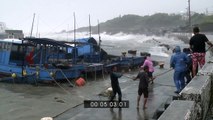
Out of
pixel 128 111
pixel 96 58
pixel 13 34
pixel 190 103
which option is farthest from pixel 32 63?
pixel 190 103

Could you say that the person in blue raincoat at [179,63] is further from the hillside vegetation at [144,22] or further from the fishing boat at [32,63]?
the hillside vegetation at [144,22]

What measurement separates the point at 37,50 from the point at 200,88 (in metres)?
17.1

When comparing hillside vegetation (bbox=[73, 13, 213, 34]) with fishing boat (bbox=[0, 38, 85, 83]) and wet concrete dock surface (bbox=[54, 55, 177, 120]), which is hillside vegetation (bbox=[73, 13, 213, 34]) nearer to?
fishing boat (bbox=[0, 38, 85, 83])

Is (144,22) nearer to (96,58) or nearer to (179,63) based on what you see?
(96,58)

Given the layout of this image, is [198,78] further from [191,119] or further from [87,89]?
[87,89]

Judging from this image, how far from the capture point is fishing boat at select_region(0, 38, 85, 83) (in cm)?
1984

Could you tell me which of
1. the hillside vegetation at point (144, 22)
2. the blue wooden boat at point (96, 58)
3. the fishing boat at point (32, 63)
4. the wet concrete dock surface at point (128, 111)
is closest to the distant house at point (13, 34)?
the fishing boat at point (32, 63)

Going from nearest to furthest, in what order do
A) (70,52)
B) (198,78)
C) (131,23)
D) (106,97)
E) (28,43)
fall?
(198,78) < (106,97) < (28,43) < (70,52) < (131,23)

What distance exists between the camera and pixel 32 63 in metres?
21.7

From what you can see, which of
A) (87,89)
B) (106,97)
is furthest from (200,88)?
(87,89)

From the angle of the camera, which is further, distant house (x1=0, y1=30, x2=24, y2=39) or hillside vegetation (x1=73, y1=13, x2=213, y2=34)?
hillside vegetation (x1=73, y1=13, x2=213, y2=34)

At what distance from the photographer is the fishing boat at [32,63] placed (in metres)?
19.8

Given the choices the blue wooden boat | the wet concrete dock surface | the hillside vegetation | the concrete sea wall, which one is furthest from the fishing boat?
the hillside vegetation

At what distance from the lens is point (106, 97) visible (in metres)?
13.5
